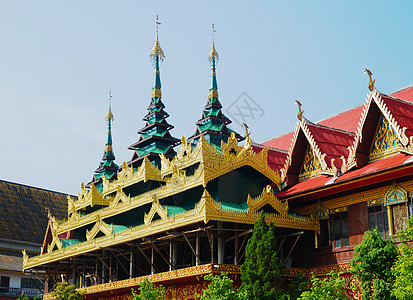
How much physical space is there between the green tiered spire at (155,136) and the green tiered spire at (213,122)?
166cm

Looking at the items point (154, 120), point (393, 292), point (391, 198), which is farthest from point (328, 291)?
point (154, 120)

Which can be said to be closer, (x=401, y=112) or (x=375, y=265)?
(x=375, y=265)

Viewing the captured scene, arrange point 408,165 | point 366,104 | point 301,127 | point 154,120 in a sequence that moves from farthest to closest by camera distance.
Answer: point 154,120, point 301,127, point 366,104, point 408,165

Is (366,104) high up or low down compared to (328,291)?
up

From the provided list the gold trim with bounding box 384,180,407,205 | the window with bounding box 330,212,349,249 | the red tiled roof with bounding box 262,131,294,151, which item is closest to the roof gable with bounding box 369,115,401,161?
the gold trim with bounding box 384,180,407,205

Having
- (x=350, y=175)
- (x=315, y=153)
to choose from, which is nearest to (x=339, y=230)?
(x=350, y=175)

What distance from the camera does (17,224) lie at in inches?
2258

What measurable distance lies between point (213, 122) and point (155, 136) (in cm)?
358

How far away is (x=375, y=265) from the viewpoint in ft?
65.3

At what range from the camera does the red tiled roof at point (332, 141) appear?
26.8m

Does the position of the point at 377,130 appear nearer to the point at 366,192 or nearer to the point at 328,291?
the point at 366,192

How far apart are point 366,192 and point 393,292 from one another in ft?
22.7

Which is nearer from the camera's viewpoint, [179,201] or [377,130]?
[377,130]

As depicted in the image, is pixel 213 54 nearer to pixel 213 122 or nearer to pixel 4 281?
pixel 213 122
